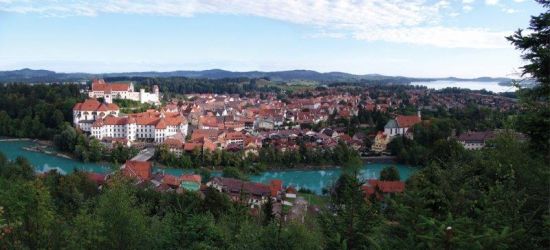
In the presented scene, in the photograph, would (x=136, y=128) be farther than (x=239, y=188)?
Yes

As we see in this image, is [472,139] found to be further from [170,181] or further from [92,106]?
[92,106]

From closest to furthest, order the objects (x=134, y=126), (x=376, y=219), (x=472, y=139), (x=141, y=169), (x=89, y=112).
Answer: (x=376, y=219) → (x=141, y=169) → (x=472, y=139) → (x=134, y=126) → (x=89, y=112)

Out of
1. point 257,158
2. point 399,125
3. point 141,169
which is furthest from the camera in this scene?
point 399,125

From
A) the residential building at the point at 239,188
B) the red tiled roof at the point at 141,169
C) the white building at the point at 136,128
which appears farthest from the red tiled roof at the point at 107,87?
the residential building at the point at 239,188

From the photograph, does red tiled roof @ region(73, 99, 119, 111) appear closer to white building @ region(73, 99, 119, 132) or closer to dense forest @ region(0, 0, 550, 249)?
white building @ region(73, 99, 119, 132)

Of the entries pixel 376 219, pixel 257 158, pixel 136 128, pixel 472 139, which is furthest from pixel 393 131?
pixel 376 219

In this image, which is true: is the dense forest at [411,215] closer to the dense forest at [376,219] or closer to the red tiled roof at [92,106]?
the dense forest at [376,219]

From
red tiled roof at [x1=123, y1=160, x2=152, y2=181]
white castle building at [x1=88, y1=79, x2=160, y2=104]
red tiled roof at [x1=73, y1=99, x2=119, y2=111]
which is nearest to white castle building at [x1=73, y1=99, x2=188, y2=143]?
red tiled roof at [x1=73, y1=99, x2=119, y2=111]
